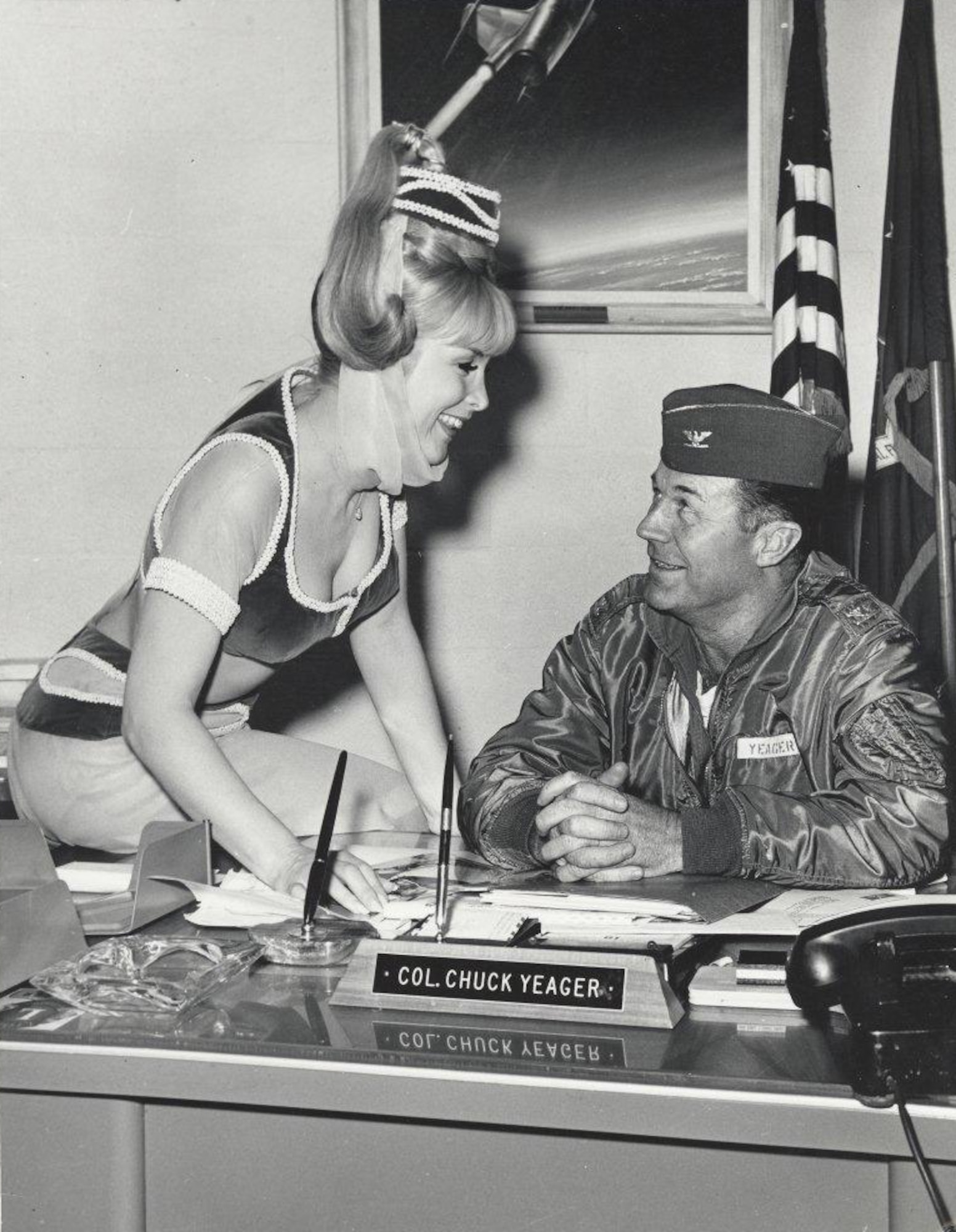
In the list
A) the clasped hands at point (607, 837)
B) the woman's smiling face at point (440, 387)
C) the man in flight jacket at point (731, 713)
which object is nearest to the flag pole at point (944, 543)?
the man in flight jacket at point (731, 713)

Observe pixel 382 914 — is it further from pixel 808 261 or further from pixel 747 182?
pixel 747 182

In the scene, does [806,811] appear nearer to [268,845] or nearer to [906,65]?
[268,845]

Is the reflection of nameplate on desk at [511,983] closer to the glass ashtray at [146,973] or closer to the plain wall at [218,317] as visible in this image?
the glass ashtray at [146,973]

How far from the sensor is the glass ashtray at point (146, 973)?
103cm

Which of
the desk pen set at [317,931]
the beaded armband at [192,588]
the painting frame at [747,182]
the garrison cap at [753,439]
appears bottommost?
the desk pen set at [317,931]

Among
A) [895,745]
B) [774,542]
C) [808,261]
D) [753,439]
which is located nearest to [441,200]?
[753,439]

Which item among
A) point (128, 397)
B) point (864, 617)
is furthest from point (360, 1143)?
point (128, 397)

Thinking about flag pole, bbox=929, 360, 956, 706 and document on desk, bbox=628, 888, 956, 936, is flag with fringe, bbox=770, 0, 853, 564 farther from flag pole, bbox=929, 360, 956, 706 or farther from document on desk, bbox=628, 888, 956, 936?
document on desk, bbox=628, 888, 956, 936

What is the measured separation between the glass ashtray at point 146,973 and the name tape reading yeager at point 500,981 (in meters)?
0.16

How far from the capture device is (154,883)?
130cm

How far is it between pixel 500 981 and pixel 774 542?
1.08 meters

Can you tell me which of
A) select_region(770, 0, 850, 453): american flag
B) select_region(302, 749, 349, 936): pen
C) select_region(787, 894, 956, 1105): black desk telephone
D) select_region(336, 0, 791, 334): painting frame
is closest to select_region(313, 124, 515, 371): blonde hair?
select_region(302, 749, 349, 936): pen

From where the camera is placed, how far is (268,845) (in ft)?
4.77

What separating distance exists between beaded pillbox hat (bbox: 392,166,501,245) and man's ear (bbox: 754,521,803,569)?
0.59 m
